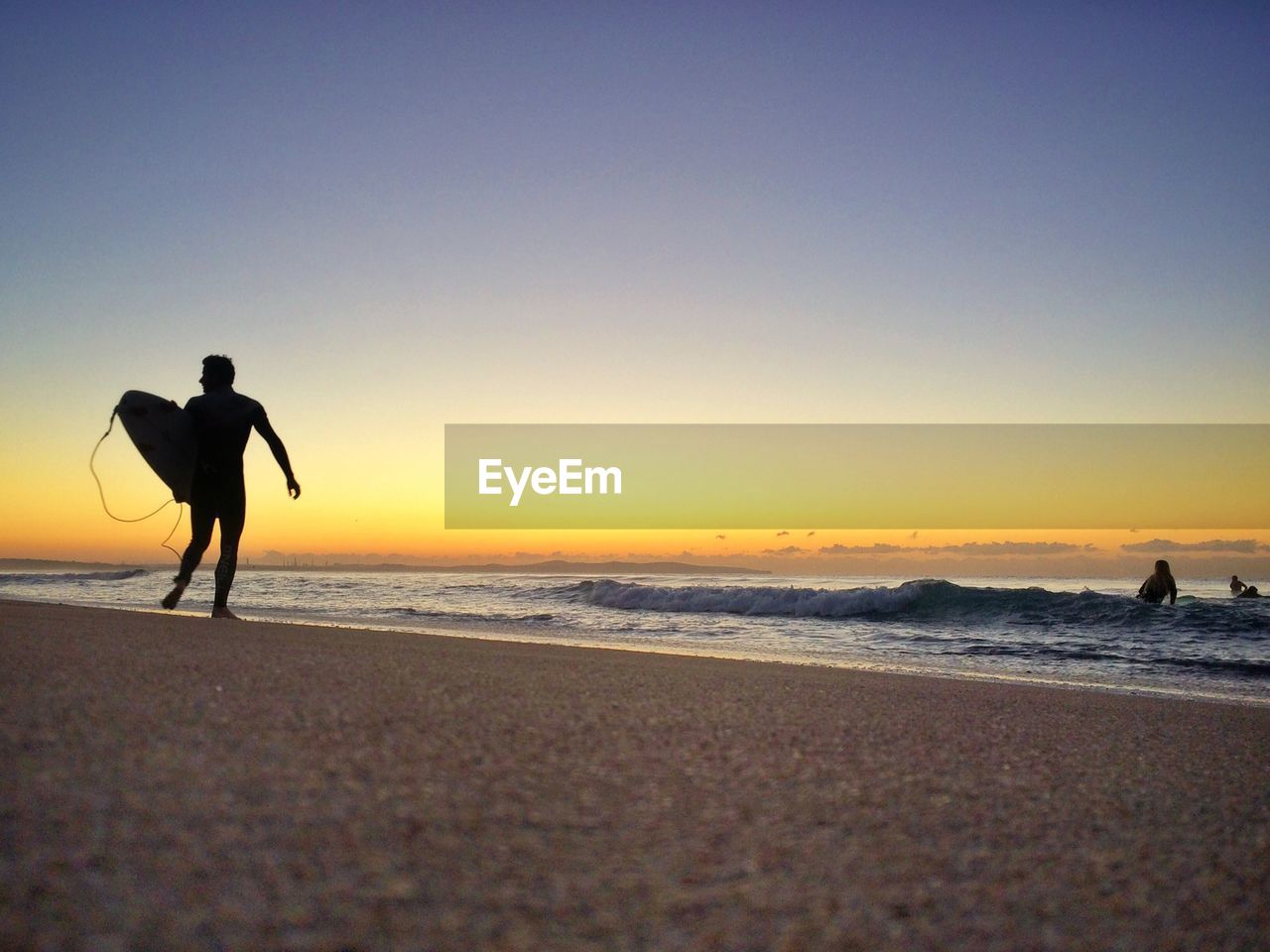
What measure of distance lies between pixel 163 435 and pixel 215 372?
604mm

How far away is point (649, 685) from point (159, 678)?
154cm

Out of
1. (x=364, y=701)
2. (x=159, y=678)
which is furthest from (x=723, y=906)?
(x=159, y=678)

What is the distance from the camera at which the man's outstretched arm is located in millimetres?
6125

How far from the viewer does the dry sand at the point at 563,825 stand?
2.78 feet

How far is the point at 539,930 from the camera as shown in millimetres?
850

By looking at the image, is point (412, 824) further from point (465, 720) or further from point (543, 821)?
point (465, 720)

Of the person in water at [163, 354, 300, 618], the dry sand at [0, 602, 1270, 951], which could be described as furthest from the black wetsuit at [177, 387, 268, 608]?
the dry sand at [0, 602, 1270, 951]

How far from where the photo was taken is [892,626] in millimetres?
13617

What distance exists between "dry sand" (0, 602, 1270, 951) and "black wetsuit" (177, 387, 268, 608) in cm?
406

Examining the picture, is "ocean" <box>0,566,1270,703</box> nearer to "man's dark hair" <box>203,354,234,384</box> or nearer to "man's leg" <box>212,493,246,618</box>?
"man's leg" <box>212,493,246,618</box>

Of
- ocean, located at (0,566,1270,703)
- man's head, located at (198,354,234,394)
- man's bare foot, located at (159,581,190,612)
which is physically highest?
man's head, located at (198,354,234,394)

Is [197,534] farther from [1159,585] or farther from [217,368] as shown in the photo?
[1159,585]

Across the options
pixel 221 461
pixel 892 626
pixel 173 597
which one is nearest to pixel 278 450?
pixel 221 461

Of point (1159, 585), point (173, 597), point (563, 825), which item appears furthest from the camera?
point (1159, 585)
